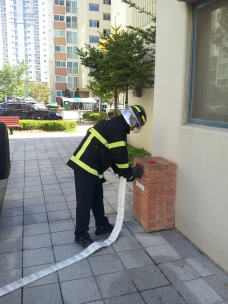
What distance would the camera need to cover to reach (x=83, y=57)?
8.53 m

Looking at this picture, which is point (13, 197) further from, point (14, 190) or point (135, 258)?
point (135, 258)

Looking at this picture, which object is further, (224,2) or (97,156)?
(97,156)

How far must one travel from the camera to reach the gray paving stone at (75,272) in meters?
2.74

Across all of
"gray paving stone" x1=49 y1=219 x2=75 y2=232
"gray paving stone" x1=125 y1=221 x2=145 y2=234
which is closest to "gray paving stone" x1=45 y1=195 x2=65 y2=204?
"gray paving stone" x1=49 y1=219 x2=75 y2=232

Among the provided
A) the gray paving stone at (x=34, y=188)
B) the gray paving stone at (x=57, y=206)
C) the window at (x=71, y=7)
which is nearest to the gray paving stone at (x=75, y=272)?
the gray paving stone at (x=57, y=206)

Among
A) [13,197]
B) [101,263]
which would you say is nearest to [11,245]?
[101,263]

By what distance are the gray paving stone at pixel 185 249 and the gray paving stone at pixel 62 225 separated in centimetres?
146

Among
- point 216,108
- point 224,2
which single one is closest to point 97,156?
point 216,108

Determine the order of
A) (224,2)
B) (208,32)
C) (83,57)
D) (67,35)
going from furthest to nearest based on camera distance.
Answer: (67,35) → (83,57) → (208,32) → (224,2)

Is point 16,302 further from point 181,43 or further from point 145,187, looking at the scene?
point 181,43

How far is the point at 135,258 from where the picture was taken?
3.07 m

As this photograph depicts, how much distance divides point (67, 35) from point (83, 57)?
1729 inches

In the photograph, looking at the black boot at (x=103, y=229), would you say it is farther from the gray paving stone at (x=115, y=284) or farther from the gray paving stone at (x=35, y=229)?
the gray paving stone at (x=115, y=284)

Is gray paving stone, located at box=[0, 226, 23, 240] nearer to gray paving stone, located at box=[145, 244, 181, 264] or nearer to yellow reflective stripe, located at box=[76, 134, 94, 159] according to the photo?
yellow reflective stripe, located at box=[76, 134, 94, 159]
